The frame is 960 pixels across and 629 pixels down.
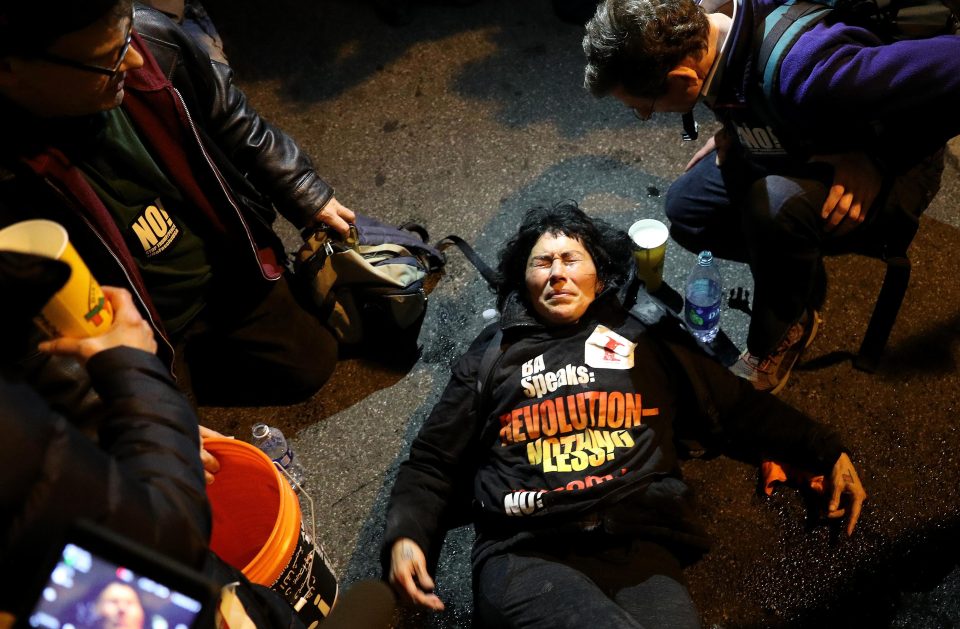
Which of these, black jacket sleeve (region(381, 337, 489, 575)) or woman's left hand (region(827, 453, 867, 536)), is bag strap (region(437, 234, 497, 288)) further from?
woman's left hand (region(827, 453, 867, 536))

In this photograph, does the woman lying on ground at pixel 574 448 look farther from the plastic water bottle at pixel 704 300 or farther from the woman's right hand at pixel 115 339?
the woman's right hand at pixel 115 339

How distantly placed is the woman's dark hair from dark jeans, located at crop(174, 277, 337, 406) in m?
0.81

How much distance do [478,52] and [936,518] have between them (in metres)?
3.27

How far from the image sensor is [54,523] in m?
1.04

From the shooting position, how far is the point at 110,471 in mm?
1117

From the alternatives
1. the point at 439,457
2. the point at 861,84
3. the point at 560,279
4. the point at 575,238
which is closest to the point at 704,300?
the point at 575,238

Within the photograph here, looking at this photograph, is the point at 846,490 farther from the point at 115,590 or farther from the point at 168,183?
the point at 168,183

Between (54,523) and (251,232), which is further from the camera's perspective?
(251,232)

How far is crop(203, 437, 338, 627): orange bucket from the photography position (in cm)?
190

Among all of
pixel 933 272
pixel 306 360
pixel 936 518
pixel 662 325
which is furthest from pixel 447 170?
pixel 936 518

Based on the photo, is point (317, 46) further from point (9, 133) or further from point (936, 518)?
point (936, 518)

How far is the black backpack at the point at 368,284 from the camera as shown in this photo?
2752 millimetres

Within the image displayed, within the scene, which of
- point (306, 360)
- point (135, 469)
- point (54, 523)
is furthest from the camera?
point (306, 360)

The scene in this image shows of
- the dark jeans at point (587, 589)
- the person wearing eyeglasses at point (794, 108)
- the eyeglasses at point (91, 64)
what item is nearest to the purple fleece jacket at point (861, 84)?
the person wearing eyeglasses at point (794, 108)
